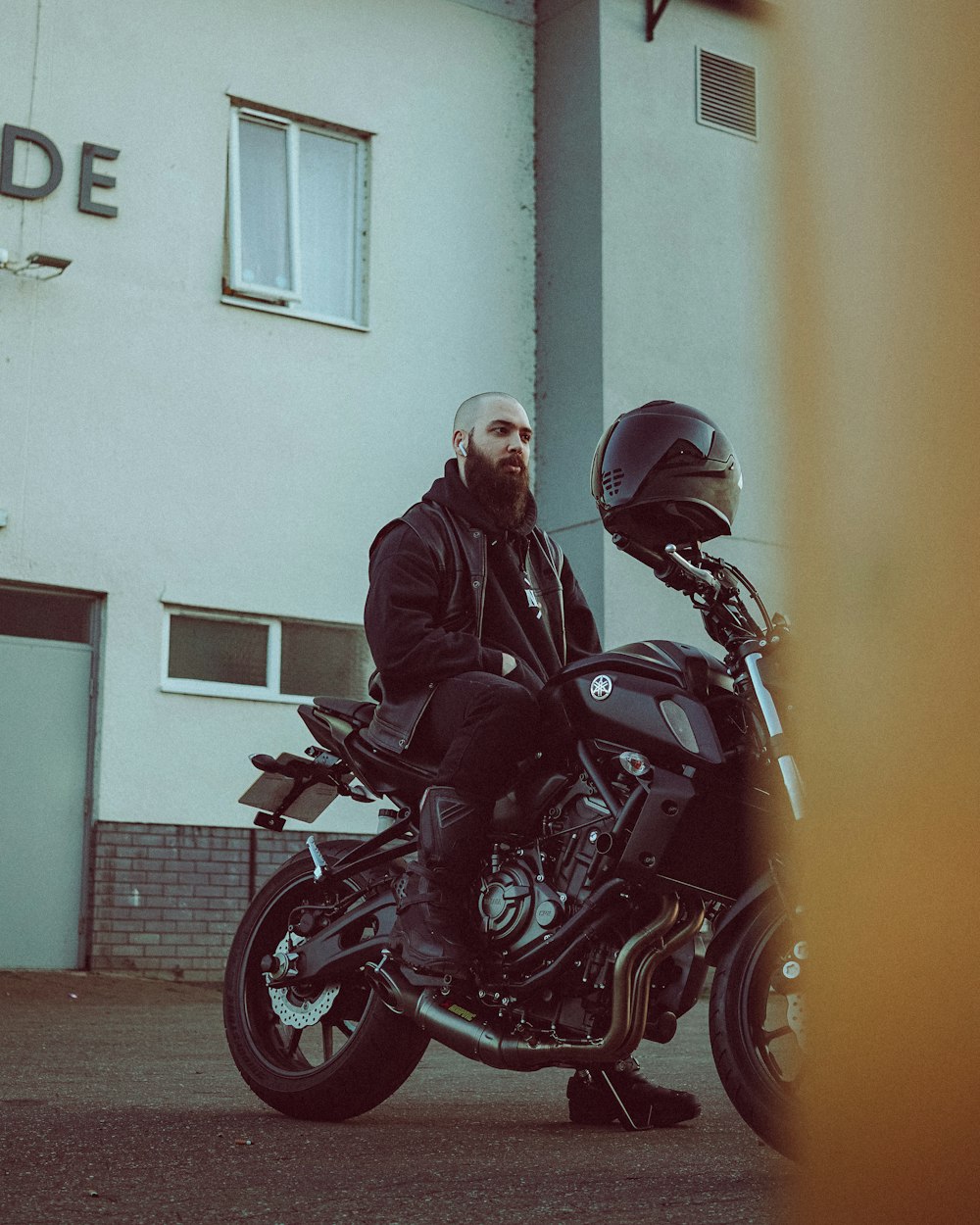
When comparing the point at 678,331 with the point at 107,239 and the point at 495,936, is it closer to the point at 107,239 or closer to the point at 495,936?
the point at 107,239

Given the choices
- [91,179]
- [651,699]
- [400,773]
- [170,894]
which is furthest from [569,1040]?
[91,179]

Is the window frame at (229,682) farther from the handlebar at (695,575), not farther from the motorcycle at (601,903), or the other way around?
the handlebar at (695,575)

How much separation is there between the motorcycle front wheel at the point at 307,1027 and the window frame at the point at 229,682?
6922 millimetres

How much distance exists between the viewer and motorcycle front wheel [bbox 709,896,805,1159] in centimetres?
362

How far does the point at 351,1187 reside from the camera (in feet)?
12.0

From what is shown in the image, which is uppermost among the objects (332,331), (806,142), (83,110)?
(83,110)

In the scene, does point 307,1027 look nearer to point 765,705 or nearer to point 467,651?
point 467,651

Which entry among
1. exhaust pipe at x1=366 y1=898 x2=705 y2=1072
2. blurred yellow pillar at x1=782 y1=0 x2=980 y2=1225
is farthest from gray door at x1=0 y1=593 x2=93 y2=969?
blurred yellow pillar at x1=782 y1=0 x2=980 y2=1225

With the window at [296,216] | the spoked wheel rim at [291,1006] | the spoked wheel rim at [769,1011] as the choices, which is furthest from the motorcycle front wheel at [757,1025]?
the window at [296,216]

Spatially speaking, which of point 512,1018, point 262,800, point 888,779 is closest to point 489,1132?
point 512,1018

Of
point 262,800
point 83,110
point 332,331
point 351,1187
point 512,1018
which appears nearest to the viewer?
point 351,1187

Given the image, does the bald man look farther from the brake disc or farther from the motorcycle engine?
the brake disc

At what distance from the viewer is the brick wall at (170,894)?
38.3ft

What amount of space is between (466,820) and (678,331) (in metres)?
10.1
